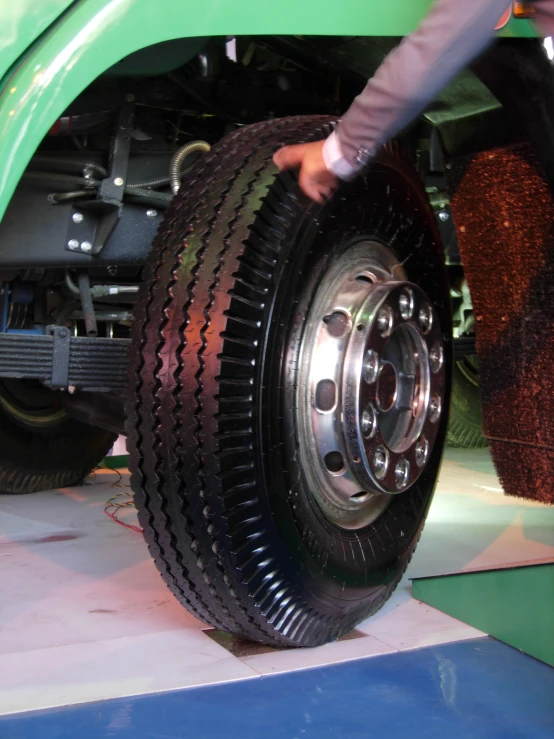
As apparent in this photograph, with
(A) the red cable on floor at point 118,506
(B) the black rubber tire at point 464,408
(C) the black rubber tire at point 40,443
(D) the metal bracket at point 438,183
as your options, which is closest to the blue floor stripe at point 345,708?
(D) the metal bracket at point 438,183

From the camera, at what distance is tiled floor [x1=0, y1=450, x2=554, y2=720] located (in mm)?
1572

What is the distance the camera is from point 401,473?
5.81 ft

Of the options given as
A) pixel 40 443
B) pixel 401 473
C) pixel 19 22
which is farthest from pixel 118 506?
pixel 19 22

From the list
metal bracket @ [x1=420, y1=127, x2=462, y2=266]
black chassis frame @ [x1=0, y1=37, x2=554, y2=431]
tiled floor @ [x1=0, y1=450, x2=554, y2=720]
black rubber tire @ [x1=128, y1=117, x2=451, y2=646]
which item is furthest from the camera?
metal bracket @ [x1=420, y1=127, x2=462, y2=266]

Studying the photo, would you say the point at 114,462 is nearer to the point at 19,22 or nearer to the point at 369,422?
the point at 369,422

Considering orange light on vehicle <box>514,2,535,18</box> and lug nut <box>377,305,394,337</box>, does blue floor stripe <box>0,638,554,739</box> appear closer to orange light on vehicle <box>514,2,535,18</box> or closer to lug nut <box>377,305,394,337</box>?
lug nut <box>377,305,394,337</box>

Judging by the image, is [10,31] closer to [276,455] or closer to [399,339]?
[276,455]

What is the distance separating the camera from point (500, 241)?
208cm

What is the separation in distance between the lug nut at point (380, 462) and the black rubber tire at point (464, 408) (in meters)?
3.20

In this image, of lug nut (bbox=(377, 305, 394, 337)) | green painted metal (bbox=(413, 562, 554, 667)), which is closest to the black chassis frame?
lug nut (bbox=(377, 305, 394, 337))

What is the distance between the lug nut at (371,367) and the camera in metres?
1.64

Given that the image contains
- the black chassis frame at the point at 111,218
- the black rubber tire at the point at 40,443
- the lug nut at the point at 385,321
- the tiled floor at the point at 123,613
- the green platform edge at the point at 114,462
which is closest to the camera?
the tiled floor at the point at 123,613

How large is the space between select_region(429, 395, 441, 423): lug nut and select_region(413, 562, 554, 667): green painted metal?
0.41 m

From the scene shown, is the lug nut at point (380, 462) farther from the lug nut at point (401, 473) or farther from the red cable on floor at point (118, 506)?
the red cable on floor at point (118, 506)
